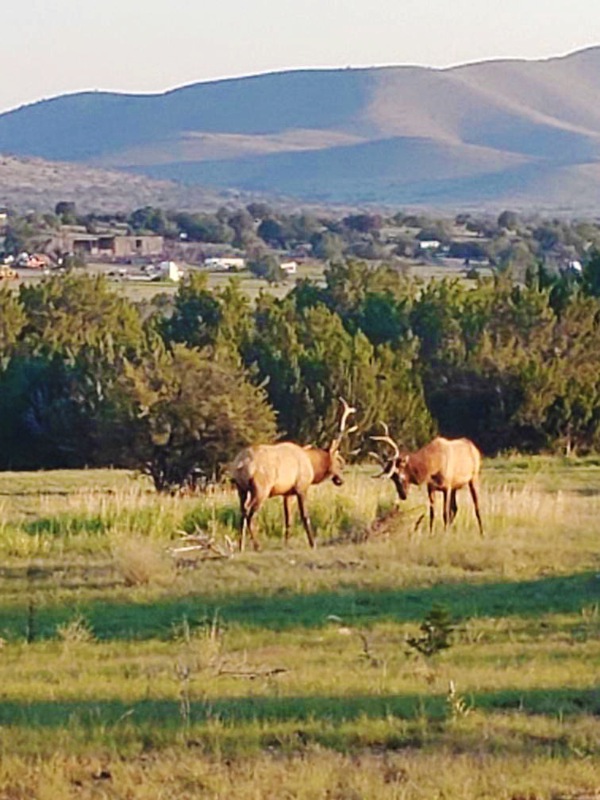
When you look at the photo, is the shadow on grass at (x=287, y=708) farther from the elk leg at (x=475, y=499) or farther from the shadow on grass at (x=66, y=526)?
the shadow on grass at (x=66, y=526)

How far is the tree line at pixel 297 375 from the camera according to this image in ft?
96.4

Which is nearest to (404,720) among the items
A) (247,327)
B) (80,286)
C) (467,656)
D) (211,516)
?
(467,656)

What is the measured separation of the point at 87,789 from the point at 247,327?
3439 centimetres

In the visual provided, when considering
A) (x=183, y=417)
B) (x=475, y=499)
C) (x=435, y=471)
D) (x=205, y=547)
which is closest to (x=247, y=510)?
(x=205, y=547)

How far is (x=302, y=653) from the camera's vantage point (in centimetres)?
1252

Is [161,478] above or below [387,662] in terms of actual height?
below

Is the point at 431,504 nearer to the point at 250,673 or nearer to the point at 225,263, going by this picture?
the point at 250,673

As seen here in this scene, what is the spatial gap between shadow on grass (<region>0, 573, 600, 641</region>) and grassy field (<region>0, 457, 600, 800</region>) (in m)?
0.03

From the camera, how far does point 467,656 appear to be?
12.2 meters

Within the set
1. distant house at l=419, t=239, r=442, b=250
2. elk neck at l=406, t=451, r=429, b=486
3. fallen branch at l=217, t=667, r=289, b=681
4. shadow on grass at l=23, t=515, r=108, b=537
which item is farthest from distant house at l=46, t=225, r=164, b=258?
fallen branch at l=217, t=667, r=289, b=681

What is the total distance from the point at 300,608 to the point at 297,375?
22.5 m

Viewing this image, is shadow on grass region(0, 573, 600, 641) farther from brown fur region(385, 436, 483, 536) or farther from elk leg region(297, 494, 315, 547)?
brown fur region(385, 436, 483, 536)

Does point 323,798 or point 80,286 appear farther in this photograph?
point 80,286

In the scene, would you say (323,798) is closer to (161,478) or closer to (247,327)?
(161,478)
